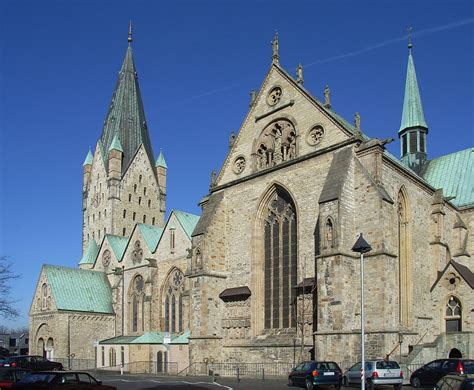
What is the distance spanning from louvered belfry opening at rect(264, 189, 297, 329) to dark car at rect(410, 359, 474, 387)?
8.13 meters

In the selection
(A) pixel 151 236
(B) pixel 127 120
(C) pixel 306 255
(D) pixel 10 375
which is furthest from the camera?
(B) pixel 127 120

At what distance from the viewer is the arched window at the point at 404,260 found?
96.7ft

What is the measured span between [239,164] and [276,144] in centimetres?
313

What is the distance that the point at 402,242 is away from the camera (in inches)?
1193

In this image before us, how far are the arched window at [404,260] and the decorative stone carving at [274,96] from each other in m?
8.44

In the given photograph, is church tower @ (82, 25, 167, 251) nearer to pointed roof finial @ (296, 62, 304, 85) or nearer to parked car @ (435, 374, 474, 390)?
pointed roof finial @ (296, 62, 304, 85)

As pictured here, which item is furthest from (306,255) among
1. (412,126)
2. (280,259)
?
(412,126)

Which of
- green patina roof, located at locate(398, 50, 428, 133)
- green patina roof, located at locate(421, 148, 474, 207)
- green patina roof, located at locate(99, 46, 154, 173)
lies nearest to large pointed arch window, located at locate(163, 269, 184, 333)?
green patina roof, located at locate(421, 148, 474, 207)

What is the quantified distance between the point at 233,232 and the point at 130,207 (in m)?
36.5

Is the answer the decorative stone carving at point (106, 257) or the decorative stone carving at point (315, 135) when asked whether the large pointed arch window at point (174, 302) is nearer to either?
the decorative stone carving at point (106, 257)

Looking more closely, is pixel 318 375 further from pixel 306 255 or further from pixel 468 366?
pixel 306 255

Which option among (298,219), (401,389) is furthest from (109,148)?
(401,389)

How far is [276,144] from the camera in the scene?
32125 millimetres

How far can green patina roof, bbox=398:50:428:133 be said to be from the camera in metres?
50.4
